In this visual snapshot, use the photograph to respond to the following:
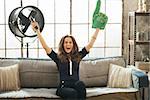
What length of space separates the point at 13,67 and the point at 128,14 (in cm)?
211

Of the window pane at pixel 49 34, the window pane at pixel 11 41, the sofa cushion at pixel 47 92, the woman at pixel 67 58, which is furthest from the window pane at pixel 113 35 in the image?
the window pane at pixel 11 41

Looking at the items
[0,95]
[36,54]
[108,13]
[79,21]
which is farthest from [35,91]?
[108,13]

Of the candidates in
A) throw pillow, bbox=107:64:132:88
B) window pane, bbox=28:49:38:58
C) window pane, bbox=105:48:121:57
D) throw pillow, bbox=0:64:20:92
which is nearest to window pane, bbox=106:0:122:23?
window pane, bbox=105:48:121:57

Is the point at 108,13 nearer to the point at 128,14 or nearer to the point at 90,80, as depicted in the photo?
the point at 128,14

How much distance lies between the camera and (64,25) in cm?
502

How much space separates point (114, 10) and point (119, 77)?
1.45 meters

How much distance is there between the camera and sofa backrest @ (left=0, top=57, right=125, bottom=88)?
13.6 feet

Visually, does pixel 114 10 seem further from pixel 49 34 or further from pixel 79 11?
pixel 49 34

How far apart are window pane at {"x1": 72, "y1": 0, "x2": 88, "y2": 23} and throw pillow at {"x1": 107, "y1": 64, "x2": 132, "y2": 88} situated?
1204mm

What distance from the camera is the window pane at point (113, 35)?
200 inches

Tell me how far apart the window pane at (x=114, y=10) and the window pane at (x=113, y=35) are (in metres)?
0.10

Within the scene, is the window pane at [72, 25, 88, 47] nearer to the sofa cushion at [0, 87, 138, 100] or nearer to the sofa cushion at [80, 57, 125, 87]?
the sofa cushion at [80, 57, 125, 87]

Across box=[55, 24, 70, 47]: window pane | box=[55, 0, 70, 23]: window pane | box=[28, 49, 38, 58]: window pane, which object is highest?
box=[55, 0, 70, 23]: window pane

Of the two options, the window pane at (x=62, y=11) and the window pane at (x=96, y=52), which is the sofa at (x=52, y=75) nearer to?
the window pane at (x=96, y=52)
